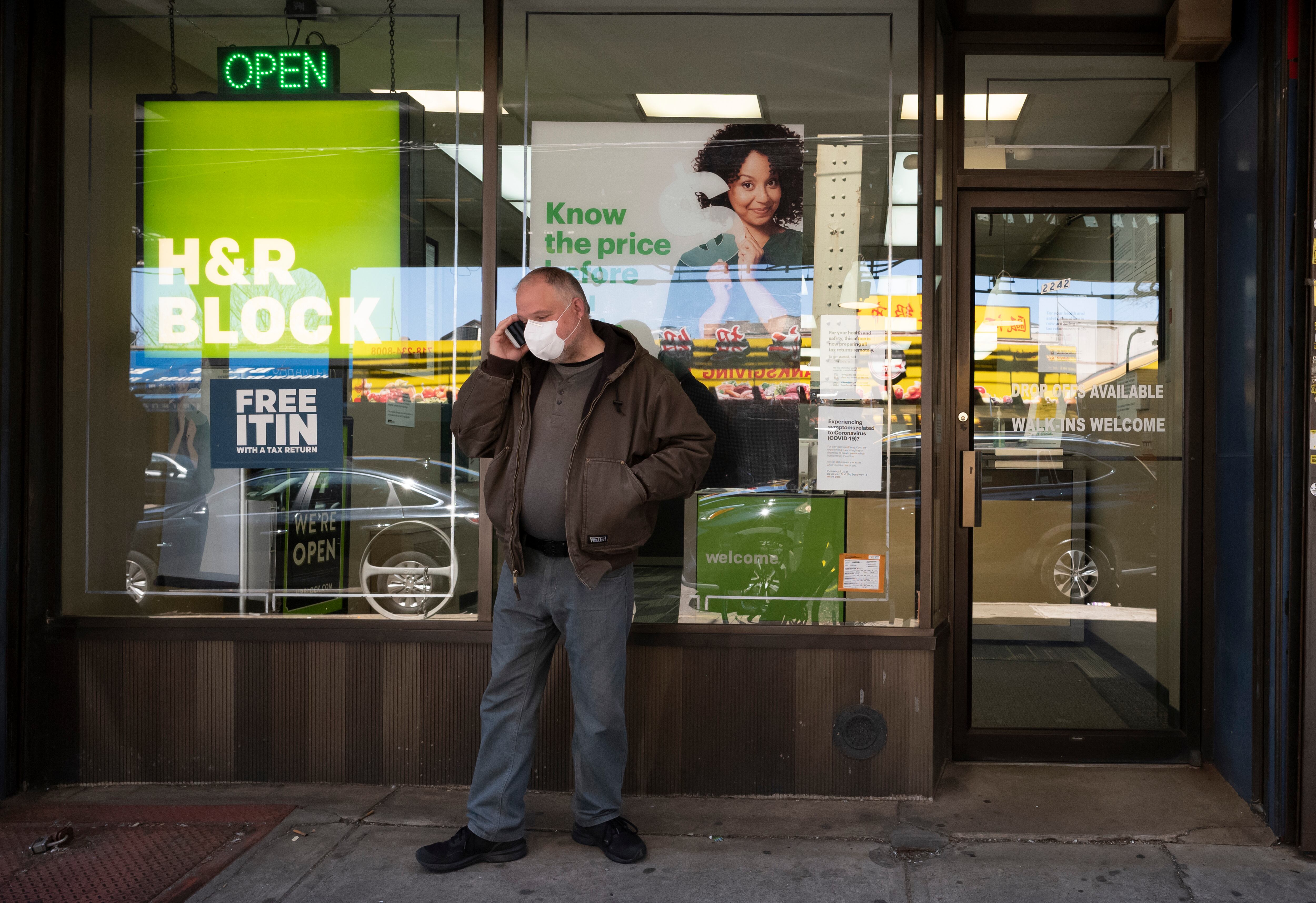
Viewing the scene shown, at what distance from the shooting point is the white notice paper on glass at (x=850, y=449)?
3783 millimetres

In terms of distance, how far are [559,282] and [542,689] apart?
1.38m

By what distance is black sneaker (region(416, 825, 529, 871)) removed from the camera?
307 cm

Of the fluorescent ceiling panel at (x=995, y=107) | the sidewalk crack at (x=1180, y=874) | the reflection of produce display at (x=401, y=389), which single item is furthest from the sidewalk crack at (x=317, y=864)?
the fluorescent ceiling panel at (x=995, y=107)

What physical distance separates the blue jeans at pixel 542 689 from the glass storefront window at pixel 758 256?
0.66 m

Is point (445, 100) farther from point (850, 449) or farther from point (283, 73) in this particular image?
point (850, 449)

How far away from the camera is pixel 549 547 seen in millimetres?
3076

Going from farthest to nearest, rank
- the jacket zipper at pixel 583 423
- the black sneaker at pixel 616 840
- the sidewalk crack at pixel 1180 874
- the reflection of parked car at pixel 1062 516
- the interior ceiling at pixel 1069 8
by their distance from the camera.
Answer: the reflection of parked car at pixel 1062 516 < the interior ceiling at pixel 1069 8 < the black sneaker at pixel 616 840 < the jacket zipper at pixel 583 423 < the sidewalk crack at pixel 1180 874

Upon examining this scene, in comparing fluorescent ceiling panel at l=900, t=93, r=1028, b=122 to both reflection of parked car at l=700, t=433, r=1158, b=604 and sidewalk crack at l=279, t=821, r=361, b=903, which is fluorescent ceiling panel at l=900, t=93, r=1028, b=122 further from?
sidewalk crack at l=279, t=821, r=361, b=903

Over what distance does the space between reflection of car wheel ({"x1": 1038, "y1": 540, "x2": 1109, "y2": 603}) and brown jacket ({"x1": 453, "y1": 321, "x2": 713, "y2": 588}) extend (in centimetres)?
186

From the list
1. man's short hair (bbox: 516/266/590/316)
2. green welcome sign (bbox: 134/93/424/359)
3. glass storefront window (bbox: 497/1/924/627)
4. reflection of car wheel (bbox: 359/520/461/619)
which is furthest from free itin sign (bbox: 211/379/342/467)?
man's short hair (bbox: 516/266/590/316)

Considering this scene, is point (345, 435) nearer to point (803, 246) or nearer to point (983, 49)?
point (803, 246)

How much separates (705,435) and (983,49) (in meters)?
2.14

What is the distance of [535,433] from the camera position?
3090mm

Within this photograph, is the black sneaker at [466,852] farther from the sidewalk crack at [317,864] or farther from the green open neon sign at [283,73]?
the green open neon sign at [283,73]
